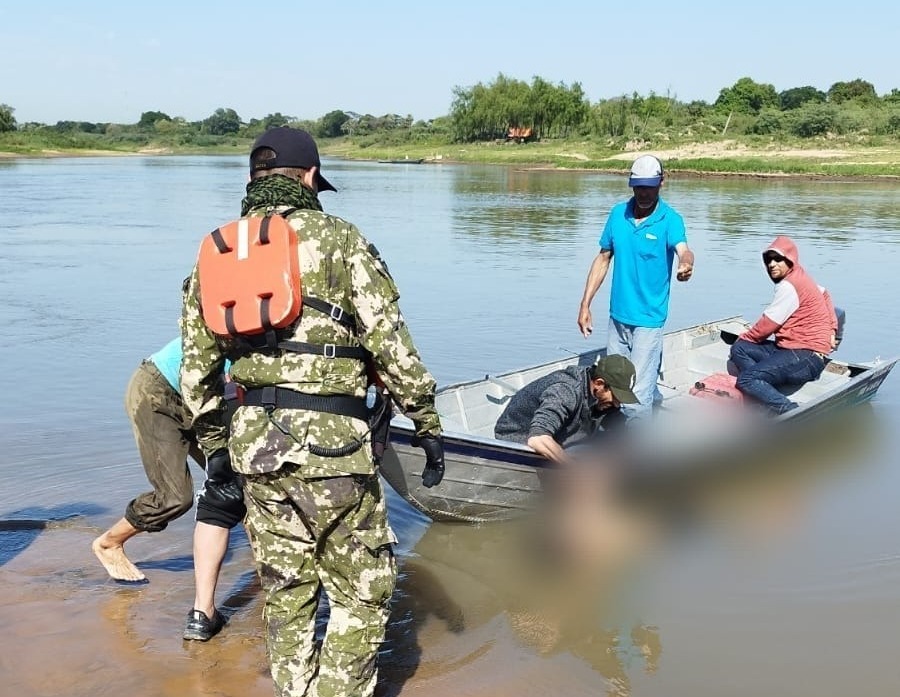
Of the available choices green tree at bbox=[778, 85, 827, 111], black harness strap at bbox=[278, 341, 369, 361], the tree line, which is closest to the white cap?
black harness strap at bbox=[278, 341, 369, 361]

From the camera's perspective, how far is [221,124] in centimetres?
13512

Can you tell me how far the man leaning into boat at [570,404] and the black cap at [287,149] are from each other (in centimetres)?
240

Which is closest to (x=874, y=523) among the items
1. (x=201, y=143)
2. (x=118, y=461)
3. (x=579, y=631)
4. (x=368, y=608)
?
(x=579, y=631)

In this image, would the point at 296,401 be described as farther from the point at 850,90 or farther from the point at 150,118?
the point at 150,118

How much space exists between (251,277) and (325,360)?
37cm

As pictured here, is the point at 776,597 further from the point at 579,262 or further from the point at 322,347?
the point at 579,262

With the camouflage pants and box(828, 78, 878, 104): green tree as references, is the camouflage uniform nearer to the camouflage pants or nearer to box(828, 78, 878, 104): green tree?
the camouflage pants

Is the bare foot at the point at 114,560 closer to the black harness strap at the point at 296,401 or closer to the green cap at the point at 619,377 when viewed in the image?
the black harness strap at the point at 296,401

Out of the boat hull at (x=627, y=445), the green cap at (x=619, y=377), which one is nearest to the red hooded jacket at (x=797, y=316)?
the boat hull at (x=627, y=445)

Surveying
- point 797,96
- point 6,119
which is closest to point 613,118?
point 797,96

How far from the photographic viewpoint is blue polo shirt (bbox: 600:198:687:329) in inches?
255

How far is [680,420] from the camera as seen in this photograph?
7562 mm

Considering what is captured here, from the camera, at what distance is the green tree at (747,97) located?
296ft

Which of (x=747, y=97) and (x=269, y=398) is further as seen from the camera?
(x=747, y=97)
